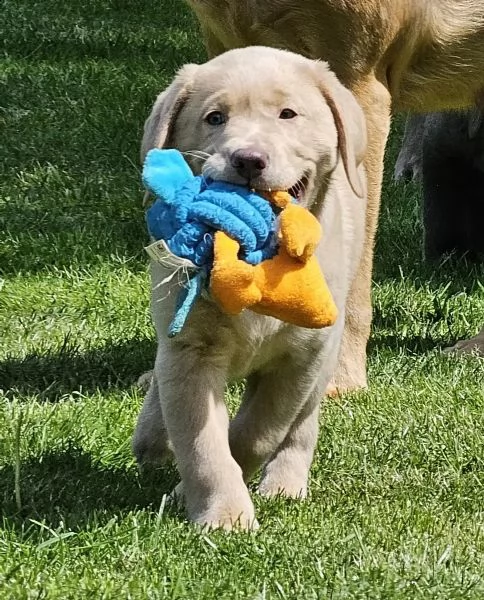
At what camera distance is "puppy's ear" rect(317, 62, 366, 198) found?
337 centimetres

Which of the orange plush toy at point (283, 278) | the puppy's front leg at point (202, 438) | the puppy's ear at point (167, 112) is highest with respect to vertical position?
the puppy's ear at point (167, 112)

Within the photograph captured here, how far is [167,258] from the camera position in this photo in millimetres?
3092

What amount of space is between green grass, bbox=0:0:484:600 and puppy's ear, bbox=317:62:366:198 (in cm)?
90

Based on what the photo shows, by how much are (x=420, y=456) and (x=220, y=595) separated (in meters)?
1.31

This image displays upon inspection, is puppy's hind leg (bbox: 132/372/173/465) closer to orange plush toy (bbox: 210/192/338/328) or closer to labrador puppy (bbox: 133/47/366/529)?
labrador puppy (bbox: 133/47/366/529)

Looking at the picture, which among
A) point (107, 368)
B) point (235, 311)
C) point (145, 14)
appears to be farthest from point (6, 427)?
point (145, 14)

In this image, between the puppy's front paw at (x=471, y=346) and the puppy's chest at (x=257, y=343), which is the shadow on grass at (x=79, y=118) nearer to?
the puppy's front paw at (x=471, y=346)

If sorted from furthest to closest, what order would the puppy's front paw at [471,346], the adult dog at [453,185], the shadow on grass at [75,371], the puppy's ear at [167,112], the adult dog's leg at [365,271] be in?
the adult dog at [453,185], the puppy's front paw at [471,346], the adult dog's leg at [365,271], the shadow on grass at [75,371], the puppy's ear at [167,112]

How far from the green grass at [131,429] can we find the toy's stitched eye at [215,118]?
3.16 ft

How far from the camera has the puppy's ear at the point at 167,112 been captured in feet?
10.7

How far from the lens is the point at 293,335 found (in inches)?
132

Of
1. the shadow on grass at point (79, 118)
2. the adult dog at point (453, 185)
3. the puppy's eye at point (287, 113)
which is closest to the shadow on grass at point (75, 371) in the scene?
the shadow on grass at point (79, 118)

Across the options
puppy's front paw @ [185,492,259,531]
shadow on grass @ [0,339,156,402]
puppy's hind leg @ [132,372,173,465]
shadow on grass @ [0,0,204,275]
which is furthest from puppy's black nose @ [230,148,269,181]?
shadow on grass @ [0,0,204,275]

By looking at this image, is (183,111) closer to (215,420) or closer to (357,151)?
(357,151)
